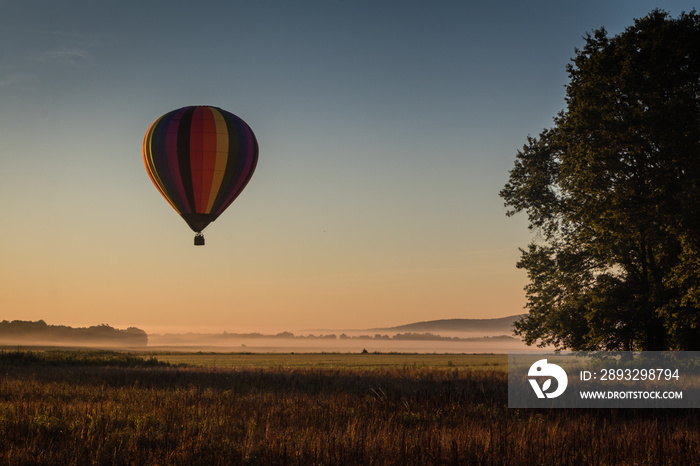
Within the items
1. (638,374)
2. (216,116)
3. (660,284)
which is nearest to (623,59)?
(660,284)

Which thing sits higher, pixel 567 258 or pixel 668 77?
pixel 668 77

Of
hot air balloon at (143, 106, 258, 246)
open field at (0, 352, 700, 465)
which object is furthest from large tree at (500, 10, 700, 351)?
hot air balloon at (143, 106, 258, 246)

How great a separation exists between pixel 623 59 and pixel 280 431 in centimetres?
2423

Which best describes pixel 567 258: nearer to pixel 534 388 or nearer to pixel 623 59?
pixel 623 59

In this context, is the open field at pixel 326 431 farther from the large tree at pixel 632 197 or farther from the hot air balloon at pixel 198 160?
→ the hot air balloon at pixel 198 160

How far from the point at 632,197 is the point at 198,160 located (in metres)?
23.8

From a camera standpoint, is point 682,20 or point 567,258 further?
point 567,258

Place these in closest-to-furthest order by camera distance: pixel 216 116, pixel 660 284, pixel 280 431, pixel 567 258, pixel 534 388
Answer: pixel 280 431 < pixel 534 388 < pixel 660 284 < pixel 567 258 < pixel 216 116

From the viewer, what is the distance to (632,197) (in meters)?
26.6

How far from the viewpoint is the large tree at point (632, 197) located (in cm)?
2520

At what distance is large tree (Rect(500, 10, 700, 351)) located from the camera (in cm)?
2520

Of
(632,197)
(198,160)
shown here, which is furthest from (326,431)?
(198,160)

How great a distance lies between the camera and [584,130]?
27.7m

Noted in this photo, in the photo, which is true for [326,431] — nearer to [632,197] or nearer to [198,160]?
[632,197]
